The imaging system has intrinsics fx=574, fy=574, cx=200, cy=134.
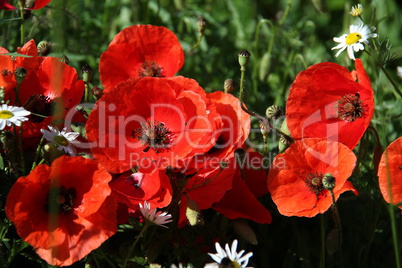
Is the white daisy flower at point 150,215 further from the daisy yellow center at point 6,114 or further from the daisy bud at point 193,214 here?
the daisy yellow center at point 6,114

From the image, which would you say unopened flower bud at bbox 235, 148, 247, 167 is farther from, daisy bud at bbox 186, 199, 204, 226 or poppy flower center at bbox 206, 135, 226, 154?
daisy bud at bbox 186, 199, 204, 226

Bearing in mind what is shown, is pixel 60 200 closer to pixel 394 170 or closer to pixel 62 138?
pixel 62 138

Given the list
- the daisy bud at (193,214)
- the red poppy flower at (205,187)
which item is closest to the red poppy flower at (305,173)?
the red poppy flower at (205,187)

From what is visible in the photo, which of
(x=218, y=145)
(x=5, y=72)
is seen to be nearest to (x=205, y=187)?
(x=218, y=145)

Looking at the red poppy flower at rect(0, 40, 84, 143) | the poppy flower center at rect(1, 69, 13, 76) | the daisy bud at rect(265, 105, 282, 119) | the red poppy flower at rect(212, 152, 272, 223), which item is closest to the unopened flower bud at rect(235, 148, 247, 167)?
the red poppy flower at rect(212, 152, 272, 223)

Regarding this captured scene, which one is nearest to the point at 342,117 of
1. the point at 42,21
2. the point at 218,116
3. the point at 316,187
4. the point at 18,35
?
the point at 316,187

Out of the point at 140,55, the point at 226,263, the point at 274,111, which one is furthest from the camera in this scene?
the point at 140,55
